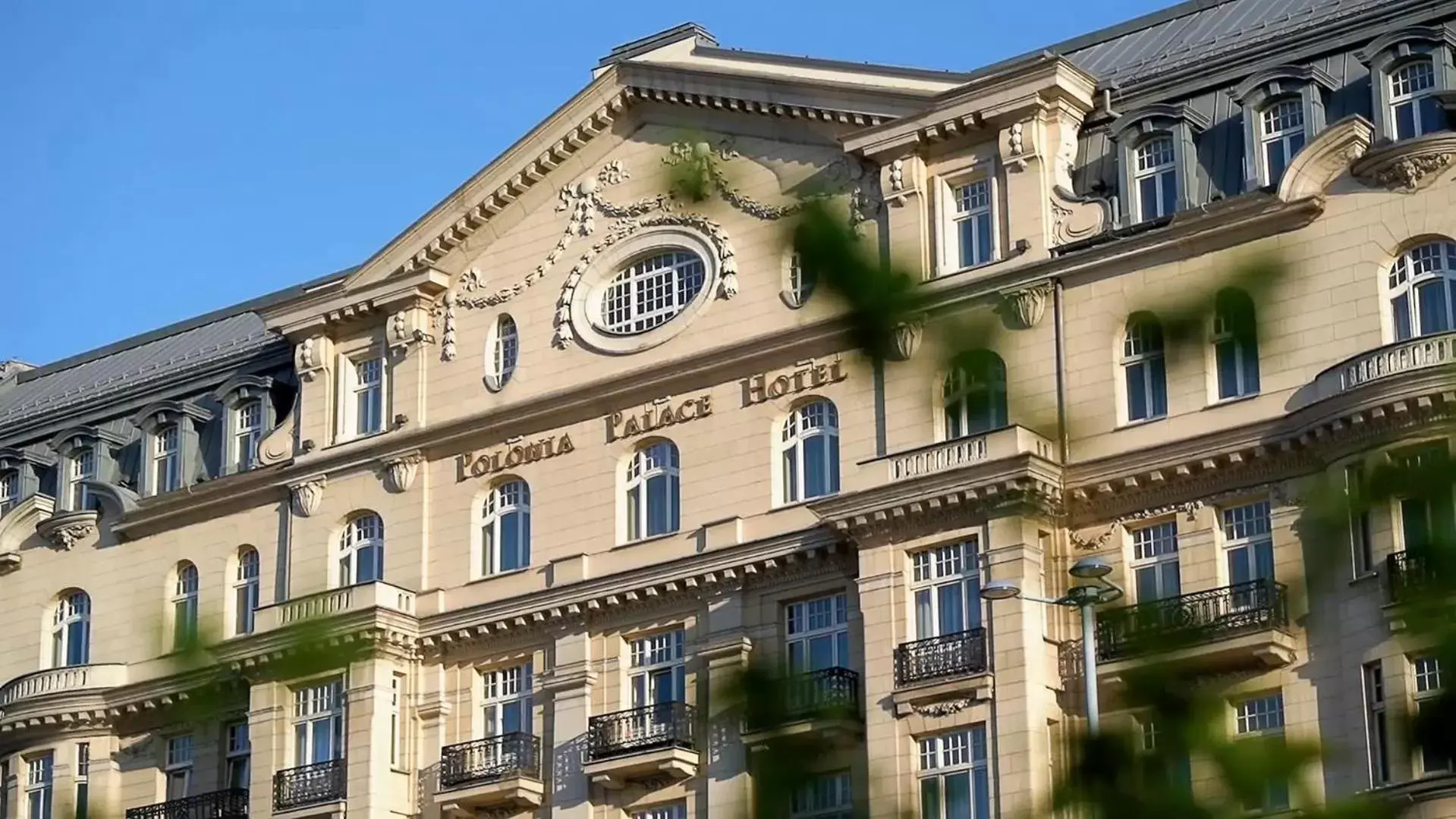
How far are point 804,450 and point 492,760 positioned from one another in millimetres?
8148

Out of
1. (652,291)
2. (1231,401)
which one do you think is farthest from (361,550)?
(1231,401)

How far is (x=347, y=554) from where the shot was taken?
57656mm

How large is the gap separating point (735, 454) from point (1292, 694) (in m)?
11.9

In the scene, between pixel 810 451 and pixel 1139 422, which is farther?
pixel 810 451

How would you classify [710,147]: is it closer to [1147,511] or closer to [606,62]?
[1147,511]

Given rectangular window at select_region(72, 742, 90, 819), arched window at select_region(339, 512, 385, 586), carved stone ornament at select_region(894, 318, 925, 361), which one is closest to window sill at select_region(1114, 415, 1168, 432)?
arched window at select_region(339, 512, 385, 586)

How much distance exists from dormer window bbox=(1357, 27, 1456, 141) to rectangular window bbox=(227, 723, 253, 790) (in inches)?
999

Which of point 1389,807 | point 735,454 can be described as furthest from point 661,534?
point 1389,807

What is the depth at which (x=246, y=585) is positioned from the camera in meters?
59.7

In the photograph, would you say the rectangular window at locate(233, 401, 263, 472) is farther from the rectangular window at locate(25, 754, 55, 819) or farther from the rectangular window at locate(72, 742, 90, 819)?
the rectangular window at locate(25, 754, 55, 819)

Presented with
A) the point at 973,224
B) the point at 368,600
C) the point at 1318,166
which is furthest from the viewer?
the point at 368,600

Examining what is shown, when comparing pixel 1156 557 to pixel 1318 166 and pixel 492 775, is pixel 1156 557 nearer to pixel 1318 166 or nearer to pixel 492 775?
pixel 1318 166

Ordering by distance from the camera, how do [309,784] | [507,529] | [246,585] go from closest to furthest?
[309,784]
[507,529]
[246,585]

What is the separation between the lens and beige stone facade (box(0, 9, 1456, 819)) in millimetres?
46125
